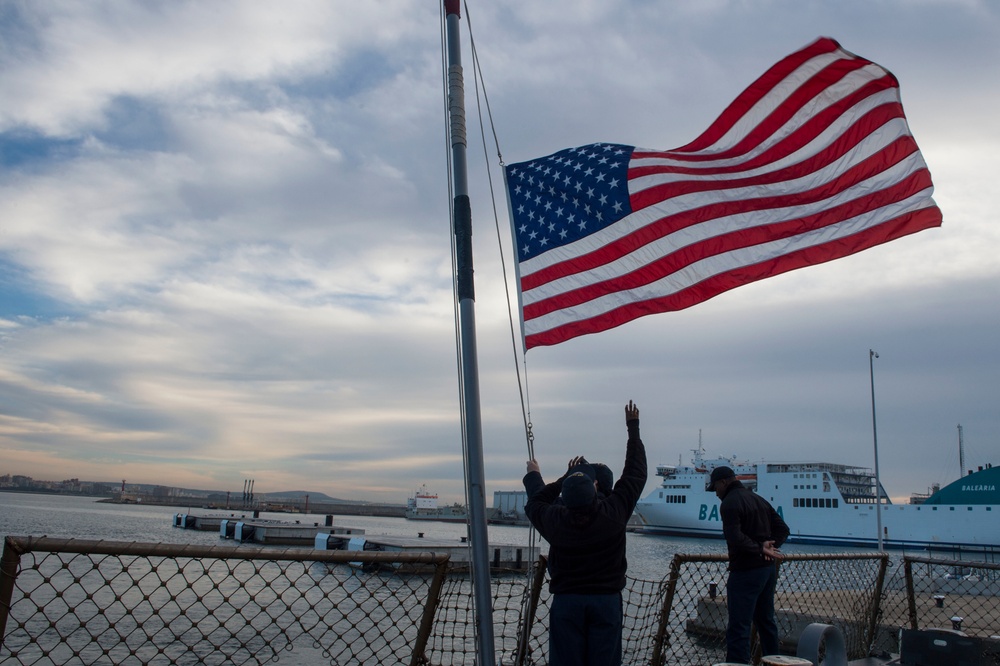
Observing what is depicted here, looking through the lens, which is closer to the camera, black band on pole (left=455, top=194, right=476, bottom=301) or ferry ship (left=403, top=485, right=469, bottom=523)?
black band on pole (left=455, top=194, right=476, bottom=301)

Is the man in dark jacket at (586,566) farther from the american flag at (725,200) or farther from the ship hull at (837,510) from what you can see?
the ship hull at (837,510)

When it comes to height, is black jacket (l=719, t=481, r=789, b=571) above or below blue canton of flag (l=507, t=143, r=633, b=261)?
below

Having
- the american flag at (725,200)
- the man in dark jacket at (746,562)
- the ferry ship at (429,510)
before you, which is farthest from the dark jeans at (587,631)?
the ferry ship at (429,510)

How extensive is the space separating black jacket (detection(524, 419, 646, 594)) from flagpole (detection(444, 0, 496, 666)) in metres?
0.32

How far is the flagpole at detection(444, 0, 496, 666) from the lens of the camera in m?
3.84

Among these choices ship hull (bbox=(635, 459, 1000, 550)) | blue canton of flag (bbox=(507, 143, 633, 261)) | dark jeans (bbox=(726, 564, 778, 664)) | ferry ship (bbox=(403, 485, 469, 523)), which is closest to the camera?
dark jeans (bbox=(726, 564, 778, 664))

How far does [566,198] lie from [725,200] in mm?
1328

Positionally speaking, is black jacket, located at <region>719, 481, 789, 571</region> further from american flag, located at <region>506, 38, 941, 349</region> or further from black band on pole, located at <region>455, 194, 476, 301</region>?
black band on pole, located at <region>455, 194, 476, 301</region>

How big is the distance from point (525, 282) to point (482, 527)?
245cm

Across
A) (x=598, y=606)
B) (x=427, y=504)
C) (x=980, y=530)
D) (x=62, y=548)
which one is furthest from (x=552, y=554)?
(x=427, y=504)

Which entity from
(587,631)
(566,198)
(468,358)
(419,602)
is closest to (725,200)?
(566,198)

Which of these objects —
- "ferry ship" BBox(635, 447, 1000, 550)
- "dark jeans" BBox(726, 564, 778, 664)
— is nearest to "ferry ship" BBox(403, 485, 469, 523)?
"ferry ship" BBox(635, 447, 1000, 550)

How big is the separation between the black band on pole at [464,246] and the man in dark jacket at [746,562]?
7.89 feet

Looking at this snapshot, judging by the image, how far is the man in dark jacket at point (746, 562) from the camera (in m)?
5.22
